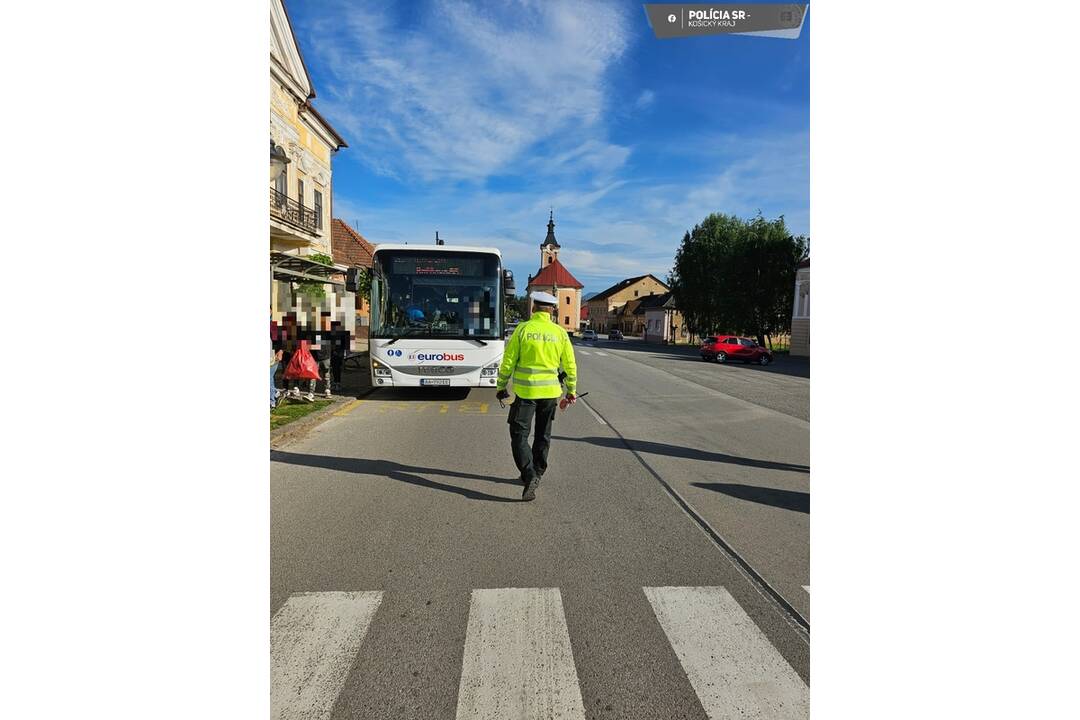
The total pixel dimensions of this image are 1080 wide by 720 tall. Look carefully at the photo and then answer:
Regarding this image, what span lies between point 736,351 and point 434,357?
71.2ft

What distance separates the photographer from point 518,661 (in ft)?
7.20

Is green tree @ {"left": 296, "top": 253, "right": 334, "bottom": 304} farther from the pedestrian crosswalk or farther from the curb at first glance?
the pedestrian crosswalk

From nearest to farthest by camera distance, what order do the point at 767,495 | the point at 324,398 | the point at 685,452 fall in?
the point at 767,495 < the point at 685,452 < the point at 324,398

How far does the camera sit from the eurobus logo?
9.74 m

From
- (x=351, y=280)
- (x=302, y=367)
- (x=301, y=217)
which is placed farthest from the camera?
(x=301, y=217)

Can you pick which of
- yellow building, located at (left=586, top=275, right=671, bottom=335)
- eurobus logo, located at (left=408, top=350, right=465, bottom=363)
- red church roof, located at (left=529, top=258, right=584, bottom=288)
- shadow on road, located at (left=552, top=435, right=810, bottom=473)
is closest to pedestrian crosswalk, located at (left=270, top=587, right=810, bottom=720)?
shadow on road, located at (left=552, top=435, right=810, bottom=473)

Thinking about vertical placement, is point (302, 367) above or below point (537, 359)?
below

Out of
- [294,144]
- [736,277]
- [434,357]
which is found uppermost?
[736,277]

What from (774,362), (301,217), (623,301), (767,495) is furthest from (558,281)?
(767,495)

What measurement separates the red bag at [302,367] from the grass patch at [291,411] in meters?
0.47

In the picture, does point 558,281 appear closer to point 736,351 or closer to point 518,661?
point 736,351

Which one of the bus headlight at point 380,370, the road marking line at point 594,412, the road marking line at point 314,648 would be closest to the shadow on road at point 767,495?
the road marking line at point 314,648
